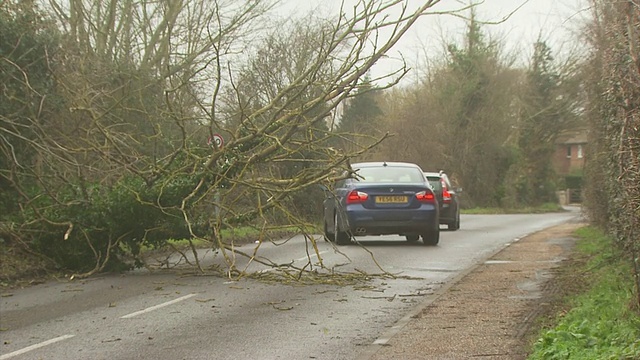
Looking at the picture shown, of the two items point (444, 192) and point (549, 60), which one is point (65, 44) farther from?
point (549, 60)

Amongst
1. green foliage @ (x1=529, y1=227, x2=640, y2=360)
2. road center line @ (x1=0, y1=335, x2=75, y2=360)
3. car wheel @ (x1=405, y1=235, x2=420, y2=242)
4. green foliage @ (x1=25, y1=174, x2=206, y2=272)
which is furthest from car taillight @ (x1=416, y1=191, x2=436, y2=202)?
road center line @ (x1=0, y1=335, x2=75, y2=360)

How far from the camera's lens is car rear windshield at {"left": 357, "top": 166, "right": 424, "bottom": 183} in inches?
787

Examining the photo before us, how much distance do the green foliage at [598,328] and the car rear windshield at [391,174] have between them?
8.32 metres

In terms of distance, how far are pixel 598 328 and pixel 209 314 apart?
4.43 metres

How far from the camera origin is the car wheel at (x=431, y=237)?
794 inches

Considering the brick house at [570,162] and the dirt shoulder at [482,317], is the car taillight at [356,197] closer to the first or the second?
the dirt shoulder at [482,317]

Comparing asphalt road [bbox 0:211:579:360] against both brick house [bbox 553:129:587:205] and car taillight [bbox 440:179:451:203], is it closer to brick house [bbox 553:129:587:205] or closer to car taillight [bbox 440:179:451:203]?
car taillight [bbox 440:179:451:203]

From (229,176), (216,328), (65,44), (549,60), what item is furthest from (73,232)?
(549,60)

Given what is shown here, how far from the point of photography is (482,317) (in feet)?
32.4

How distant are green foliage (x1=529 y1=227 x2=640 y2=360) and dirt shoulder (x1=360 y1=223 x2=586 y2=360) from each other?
0.30 metres

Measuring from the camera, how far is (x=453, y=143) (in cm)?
5562

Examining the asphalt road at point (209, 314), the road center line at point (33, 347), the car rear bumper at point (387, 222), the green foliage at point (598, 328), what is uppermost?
the car rear bumper at point (387, 222)

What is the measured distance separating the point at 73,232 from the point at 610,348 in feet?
31.2

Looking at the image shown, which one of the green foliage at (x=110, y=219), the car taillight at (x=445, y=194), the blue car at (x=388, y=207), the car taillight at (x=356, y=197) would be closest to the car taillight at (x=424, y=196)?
the blue car at (x=388, y=207)
